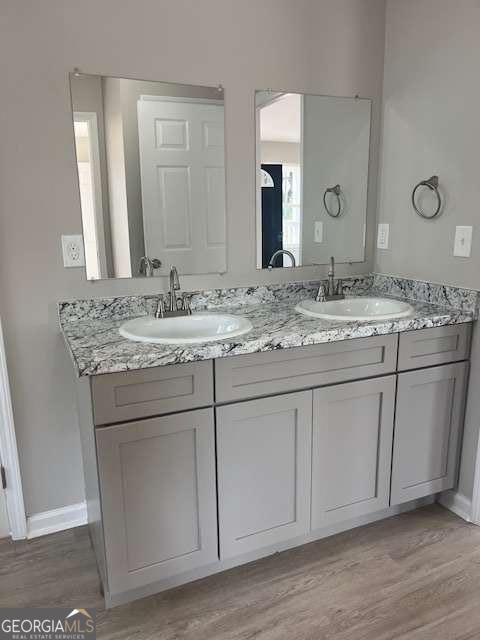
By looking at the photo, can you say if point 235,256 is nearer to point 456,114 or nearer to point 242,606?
point 456,114

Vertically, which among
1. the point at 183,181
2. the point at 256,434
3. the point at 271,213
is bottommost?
the point at 256,434

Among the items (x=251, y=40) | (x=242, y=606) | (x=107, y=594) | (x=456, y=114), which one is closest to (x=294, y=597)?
(x=242, y=606)

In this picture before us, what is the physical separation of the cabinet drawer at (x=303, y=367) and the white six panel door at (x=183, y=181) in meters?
0.62

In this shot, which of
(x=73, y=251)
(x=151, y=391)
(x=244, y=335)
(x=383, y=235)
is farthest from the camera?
(x=383, y=235)

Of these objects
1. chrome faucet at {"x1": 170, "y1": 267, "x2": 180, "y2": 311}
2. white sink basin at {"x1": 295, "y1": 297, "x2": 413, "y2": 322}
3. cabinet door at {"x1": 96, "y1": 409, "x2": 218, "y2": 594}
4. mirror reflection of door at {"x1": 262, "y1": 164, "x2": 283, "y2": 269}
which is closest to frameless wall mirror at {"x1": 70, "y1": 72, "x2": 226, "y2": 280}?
chrome faucet at {"x1": 170, "y1": 267, "x2": 180, "y2": 311}

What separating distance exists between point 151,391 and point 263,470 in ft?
1.70

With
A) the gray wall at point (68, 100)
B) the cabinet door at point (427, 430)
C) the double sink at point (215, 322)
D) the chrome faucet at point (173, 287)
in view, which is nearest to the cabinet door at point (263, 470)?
the double sink at point (215, 322)

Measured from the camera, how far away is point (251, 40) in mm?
1920

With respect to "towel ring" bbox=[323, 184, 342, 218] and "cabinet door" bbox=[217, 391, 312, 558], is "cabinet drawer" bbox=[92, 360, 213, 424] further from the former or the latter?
"towel ring" bbox=[323, 184, 342, 218]

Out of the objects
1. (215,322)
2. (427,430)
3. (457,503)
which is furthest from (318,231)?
(457,503)

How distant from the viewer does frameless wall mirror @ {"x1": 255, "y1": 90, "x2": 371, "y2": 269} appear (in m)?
2.05

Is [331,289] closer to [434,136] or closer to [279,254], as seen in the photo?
[279,254]

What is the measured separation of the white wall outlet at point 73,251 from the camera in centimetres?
179

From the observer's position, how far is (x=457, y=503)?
6.79ft
